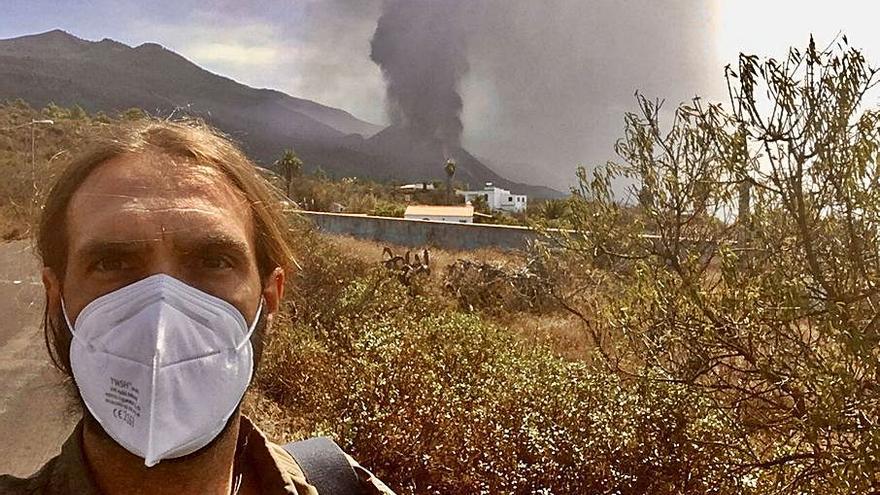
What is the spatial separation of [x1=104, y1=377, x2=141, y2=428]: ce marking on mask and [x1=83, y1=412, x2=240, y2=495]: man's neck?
0.06 metres

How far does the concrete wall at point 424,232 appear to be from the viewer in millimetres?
23969

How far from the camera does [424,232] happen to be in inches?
1041

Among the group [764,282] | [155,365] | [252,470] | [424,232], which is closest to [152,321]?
[155,365]

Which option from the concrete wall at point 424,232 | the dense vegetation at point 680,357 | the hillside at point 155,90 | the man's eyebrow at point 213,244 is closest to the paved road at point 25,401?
the dense vegetation at point 680,357

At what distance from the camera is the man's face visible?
151 cm

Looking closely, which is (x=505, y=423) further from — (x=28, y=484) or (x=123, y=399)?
(x=28, y=484)

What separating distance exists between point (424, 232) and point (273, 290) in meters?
24.7

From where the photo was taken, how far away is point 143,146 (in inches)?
66.7

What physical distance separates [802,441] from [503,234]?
19.8 metres

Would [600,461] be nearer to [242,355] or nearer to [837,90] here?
[837,90]

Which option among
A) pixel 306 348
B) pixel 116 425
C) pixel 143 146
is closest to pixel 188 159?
pixel 143 146

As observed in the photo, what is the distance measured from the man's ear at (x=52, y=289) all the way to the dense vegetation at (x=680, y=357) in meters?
0.82

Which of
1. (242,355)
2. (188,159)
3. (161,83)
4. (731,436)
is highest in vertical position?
(161,83)

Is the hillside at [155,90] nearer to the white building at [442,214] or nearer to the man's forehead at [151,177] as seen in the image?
the white building at [442,214]
